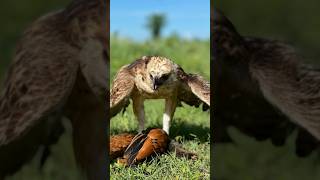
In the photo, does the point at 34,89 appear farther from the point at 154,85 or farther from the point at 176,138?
the point at 176,138

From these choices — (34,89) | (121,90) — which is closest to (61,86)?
(34,89)

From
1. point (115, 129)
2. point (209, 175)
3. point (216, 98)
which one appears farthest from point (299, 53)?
point (115, 129)

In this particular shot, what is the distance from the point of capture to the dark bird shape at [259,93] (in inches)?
98.9

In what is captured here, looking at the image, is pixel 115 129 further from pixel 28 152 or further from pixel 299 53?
pixel 299 53

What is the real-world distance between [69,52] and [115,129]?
18.9 inches

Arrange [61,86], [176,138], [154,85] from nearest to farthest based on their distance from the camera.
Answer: [61,86] → [154,85] → [176,138]

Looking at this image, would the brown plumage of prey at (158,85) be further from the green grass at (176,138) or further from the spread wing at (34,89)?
the spread wing at (34,89)

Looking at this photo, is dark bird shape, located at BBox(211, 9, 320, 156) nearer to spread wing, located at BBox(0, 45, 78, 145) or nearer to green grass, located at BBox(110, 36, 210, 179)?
green grass, located at BBox(110, 36, 210, 179)

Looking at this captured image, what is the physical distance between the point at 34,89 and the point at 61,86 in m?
0.10

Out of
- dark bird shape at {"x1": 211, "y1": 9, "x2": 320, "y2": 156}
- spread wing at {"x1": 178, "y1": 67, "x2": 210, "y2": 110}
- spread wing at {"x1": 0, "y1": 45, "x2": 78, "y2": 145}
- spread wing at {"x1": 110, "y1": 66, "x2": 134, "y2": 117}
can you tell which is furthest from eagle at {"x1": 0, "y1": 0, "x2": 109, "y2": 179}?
dark bird shape at {"x1": 211, "y1": 9, "x2": 320, "y2": 156}

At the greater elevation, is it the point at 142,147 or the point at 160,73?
the point at 160,73

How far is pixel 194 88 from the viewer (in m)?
2.52

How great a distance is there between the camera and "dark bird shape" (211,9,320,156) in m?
2.51

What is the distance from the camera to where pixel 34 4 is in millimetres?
2590
